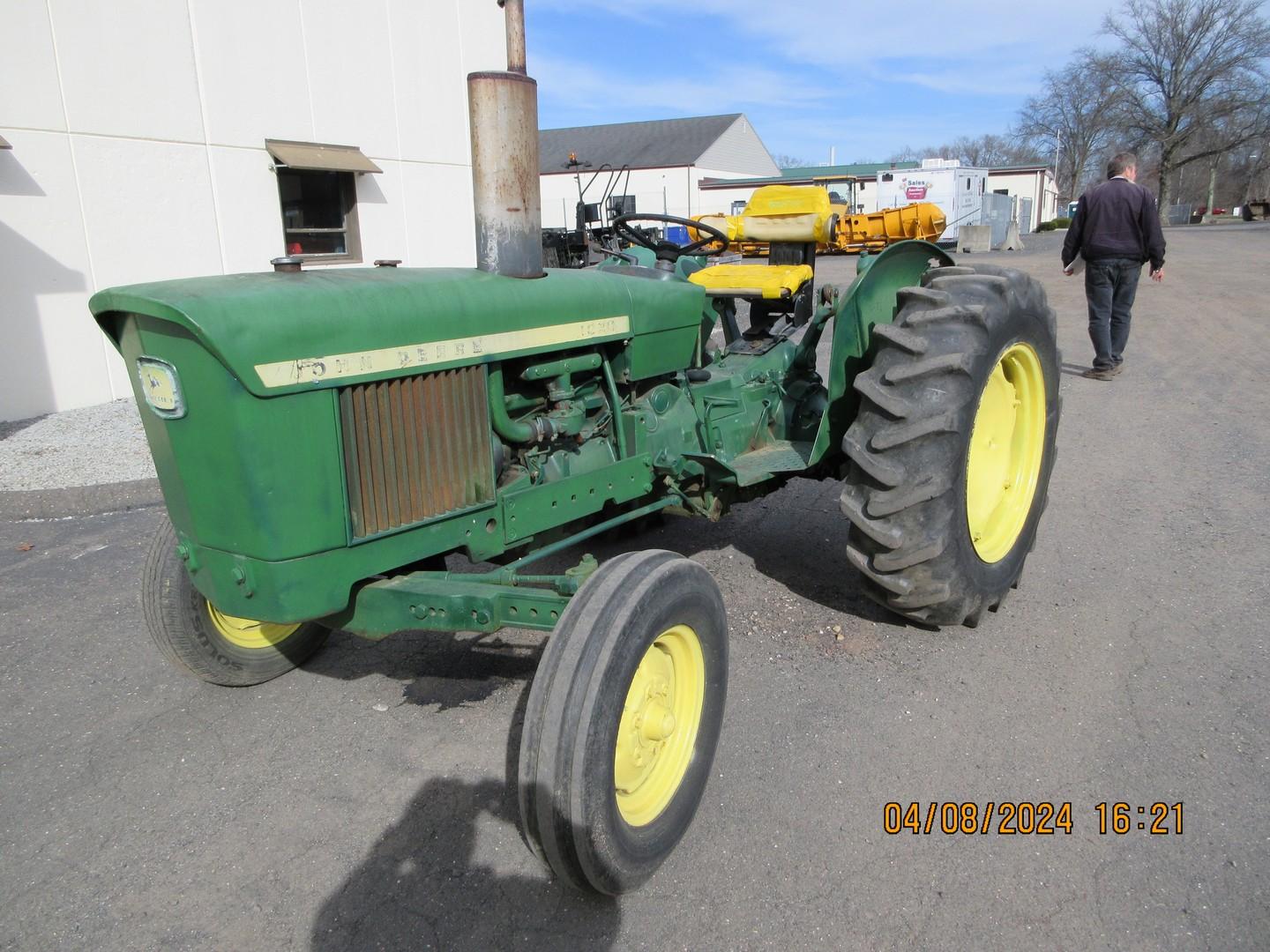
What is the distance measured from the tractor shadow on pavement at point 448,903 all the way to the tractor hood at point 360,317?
4.10ft

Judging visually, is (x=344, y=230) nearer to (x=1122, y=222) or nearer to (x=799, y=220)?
(x=799, y=220)

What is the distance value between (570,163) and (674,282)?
5.69m

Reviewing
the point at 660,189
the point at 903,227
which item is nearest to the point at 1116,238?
the point at 903,227

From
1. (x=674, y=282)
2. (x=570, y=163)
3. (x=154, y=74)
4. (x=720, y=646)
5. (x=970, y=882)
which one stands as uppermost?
(x=154, y=74)

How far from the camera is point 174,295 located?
2168 mm

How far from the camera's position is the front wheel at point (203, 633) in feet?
9.70

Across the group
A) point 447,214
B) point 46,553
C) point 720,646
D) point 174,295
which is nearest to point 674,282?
point 720,646

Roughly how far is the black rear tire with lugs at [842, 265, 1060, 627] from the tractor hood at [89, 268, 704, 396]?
102cm

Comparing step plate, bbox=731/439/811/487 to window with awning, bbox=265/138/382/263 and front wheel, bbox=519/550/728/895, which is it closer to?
front wheel, bbox=519/550/728/895

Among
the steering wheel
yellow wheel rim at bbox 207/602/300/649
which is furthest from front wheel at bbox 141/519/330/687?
the steering wheel

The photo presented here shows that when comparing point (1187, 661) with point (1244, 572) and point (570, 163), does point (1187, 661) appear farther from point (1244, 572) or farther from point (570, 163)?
point (570, 163)

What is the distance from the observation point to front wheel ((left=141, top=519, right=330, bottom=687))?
9.70 ft

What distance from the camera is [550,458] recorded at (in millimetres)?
3068

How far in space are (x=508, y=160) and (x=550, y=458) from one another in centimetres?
96
